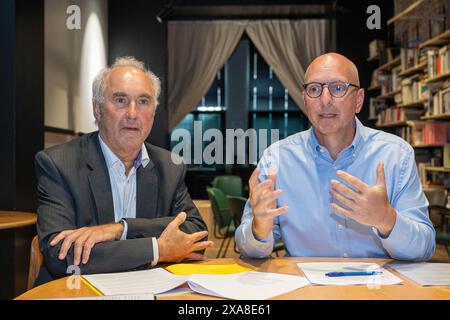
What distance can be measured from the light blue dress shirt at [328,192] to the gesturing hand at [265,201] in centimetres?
10

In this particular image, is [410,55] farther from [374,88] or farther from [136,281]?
[136,281]

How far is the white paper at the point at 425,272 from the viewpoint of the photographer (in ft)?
4.03

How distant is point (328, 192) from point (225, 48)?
6.55 m

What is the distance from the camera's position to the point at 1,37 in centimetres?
344

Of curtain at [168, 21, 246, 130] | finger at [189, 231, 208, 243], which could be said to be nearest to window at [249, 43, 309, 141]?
curtain at [168, 21, 246, 130]

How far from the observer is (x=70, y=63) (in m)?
4.97

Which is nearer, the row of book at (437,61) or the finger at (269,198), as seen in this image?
the finger at (269,198)

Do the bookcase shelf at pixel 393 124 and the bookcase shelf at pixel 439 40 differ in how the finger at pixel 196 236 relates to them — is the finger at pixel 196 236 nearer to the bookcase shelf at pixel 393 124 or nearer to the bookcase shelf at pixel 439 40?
the bookcase shelf at pixel 439 40

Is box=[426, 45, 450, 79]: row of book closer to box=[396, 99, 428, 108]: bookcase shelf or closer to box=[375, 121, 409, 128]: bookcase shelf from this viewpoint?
box=[396, 99, 428, 108]: bookcase shelf

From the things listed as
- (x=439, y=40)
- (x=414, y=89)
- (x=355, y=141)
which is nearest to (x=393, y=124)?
(x=414, y=89)

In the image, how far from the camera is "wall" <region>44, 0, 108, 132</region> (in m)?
4.41

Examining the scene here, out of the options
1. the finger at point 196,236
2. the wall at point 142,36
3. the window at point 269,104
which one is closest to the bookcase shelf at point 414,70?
the wall at point 142,36

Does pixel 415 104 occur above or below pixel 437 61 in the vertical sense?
→ below
